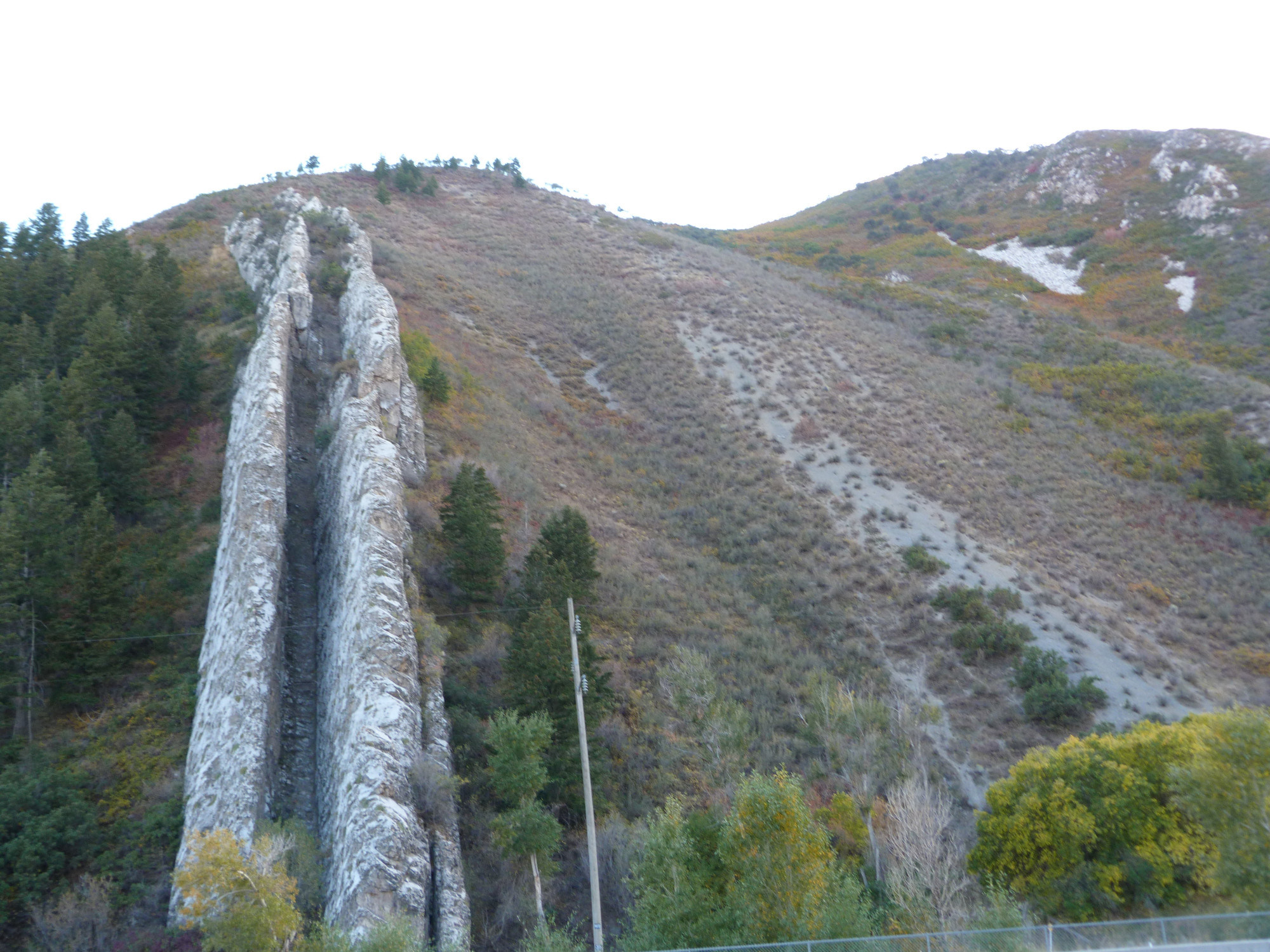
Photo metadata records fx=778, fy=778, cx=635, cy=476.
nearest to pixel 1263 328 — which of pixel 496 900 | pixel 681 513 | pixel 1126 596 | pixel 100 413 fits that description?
pixel 1126 596

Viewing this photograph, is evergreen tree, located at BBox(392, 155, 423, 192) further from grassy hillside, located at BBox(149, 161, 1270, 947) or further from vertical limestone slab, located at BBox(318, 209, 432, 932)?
vertical limestone slab, located at BBox(318, 209, 432, 932)

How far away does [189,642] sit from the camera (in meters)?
21.3

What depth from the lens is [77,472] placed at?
24438mm

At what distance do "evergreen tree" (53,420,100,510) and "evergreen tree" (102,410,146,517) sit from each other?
20.8 inches

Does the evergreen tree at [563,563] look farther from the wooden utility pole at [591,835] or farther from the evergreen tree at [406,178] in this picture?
the evergreen tree at [406,178]

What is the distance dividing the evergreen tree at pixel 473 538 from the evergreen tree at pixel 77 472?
10.9 metres

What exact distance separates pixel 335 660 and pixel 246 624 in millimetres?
2190

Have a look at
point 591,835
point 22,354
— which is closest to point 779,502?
point 591,835

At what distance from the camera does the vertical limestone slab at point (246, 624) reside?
15.5 metres

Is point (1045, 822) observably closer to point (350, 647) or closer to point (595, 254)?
point (350, 647)

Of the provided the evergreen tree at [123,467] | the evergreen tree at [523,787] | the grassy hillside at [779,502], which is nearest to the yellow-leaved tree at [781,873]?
the grassy hillside at [779,502]

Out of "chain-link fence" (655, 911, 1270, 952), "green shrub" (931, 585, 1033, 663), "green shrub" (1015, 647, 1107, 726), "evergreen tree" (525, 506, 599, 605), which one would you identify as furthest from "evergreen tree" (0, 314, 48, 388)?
"green shrub" (1015, 647, 1107, 726)

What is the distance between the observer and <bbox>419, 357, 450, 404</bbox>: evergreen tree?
33562 millimetres

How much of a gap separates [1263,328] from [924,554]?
43807 mm
